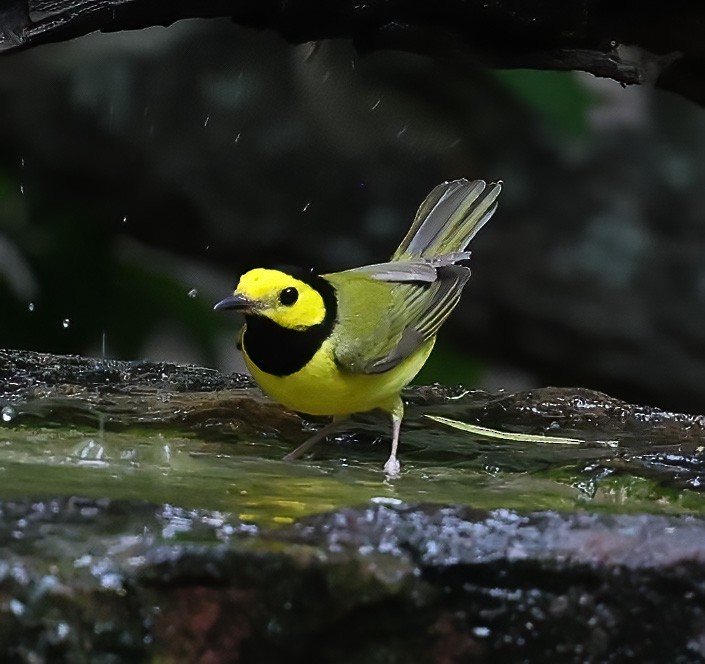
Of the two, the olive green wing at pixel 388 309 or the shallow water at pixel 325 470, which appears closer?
the shallow water at pixel 325 470

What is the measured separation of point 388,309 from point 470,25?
0.84 metres

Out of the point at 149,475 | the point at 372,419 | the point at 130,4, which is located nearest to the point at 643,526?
the point at 149,475

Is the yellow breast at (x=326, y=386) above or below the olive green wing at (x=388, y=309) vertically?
below

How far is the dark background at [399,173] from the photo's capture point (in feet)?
20.1

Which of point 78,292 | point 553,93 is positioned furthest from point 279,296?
point 553,93

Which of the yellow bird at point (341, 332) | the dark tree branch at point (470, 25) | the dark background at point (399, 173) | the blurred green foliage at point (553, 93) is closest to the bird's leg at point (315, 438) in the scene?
the yellow bird at point (341, 332)

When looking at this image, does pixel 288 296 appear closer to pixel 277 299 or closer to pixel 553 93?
pixel 277 299

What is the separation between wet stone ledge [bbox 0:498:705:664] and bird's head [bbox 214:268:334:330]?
2.68 feet

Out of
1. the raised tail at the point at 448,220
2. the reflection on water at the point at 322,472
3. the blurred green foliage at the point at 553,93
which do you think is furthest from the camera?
the blurred green foliage at the point at 553,93

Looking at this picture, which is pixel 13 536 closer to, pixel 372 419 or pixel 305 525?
pixel 305 525

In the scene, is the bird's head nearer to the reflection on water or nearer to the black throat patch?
the black throat patch

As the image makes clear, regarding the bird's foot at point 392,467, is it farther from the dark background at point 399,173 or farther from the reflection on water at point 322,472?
the dark background at point 399,173

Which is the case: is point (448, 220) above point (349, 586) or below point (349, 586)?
above

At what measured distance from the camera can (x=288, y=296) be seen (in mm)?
2812
